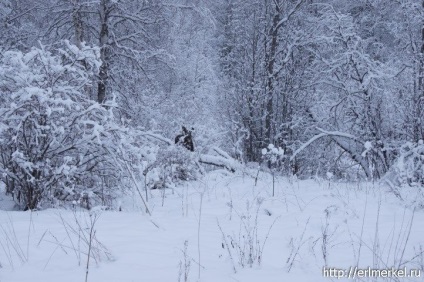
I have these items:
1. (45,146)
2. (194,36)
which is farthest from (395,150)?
(194,36)

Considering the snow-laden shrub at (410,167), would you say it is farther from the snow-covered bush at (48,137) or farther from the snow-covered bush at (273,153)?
the snow-covered bush at (48,137)

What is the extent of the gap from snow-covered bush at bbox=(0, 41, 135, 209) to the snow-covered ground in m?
0.69

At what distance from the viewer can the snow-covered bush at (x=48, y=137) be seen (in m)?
5.30

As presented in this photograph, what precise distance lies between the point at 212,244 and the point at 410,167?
5.21 meters

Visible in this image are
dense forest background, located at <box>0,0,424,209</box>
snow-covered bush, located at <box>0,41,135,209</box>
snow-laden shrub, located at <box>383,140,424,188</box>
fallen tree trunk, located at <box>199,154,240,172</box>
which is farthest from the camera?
fallen tree trunk, located at <box>199,154,240,172</box>

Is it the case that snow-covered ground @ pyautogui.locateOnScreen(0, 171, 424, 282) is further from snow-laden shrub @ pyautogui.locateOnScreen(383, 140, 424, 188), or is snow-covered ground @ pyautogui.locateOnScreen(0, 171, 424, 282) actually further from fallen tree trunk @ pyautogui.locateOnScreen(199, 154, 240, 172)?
fallen tree trunk @ pyautogui.locateOnScreen(199, 154, 240, 172)

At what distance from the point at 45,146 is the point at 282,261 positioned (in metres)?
4.03

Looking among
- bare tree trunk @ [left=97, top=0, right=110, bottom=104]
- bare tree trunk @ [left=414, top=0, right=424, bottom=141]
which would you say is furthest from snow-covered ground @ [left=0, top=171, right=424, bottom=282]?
bare tree trunk @ [left=97, top=0, right=110, bottom=104]

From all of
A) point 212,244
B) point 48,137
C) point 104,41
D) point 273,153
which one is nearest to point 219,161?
point 273,153

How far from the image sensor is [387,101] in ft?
31.4

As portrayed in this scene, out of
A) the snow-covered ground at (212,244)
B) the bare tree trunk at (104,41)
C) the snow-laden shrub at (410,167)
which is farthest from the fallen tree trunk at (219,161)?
the snow-covered ground at (212,244)

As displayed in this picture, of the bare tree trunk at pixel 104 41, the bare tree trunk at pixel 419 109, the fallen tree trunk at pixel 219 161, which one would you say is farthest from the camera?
the bare tree trunk at pixel 104 41

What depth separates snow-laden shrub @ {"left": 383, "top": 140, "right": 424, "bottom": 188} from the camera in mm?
6715

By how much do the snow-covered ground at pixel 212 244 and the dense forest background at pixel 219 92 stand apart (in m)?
1.14
